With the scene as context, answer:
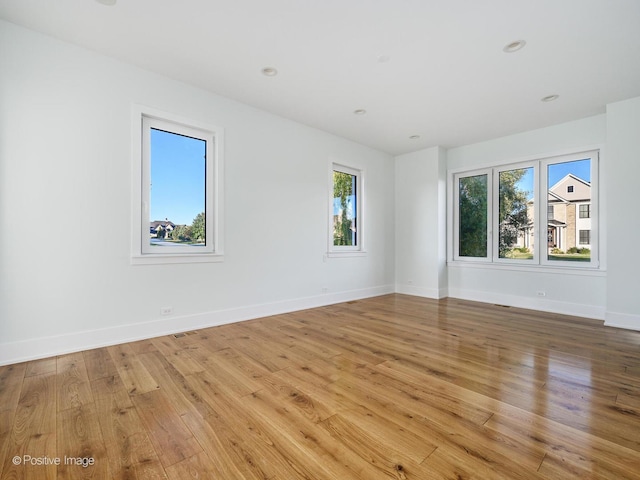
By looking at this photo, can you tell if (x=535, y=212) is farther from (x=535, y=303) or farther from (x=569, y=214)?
(x=535, y=303)

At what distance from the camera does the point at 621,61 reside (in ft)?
9.64

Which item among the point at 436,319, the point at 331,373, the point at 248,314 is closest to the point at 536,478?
the point at 331,373

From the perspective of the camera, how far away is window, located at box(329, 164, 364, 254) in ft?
17.0

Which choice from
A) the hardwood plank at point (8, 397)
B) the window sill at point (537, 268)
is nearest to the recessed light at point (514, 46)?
the window sill at point (537, 268)

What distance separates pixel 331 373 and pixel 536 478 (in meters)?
1.37

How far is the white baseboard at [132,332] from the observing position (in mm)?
2551

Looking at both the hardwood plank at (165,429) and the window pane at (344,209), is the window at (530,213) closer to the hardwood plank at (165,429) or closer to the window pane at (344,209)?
the window pane at (344,209)

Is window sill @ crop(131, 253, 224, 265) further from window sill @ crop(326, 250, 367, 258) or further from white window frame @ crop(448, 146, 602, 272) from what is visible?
white window frame @ crop(448, 146, 602, 272)

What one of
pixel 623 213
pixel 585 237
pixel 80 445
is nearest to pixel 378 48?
pixel 80 445

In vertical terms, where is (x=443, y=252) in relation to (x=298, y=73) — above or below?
below

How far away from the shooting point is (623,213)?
12.3 ft

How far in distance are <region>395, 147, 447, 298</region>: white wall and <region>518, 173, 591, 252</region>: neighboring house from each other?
64.6 inches

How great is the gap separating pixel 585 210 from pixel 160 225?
582cm

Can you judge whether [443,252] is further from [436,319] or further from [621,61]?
[621,61]
